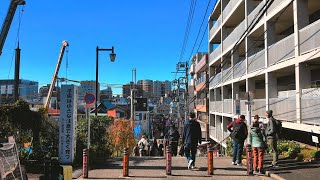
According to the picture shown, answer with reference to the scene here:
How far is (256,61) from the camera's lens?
922 inches

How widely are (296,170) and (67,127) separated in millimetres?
7634

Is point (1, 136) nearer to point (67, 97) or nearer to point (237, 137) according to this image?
point (67, 97)

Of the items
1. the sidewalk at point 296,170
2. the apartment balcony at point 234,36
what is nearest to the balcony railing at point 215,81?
the apartment balcony at point 234,36

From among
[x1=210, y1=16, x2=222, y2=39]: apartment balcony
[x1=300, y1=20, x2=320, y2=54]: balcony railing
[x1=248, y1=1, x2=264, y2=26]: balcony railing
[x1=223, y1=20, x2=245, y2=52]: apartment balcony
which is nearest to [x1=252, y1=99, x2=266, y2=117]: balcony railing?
[x1=248, y1=1, x2=264, y2=26]: balcony railing

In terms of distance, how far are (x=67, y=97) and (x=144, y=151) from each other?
11.9 m

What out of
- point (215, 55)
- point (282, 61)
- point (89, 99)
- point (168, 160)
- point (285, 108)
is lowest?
point (168, 160)

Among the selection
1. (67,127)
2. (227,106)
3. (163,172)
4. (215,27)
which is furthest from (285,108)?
(215,27)

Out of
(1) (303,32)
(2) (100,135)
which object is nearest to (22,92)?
(2) (100,135)

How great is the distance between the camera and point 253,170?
Answer: 11.0m

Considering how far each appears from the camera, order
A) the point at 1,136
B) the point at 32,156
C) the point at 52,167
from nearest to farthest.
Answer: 1. the point at 52,167
2. the point at 1,136
3. the point at 32,156

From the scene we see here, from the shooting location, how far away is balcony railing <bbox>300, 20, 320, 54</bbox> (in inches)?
557

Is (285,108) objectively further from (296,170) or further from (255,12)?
(255,12)

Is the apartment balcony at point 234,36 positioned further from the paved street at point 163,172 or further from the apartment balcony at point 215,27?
the paved street at point 163,172

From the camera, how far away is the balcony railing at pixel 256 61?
72.5ft
